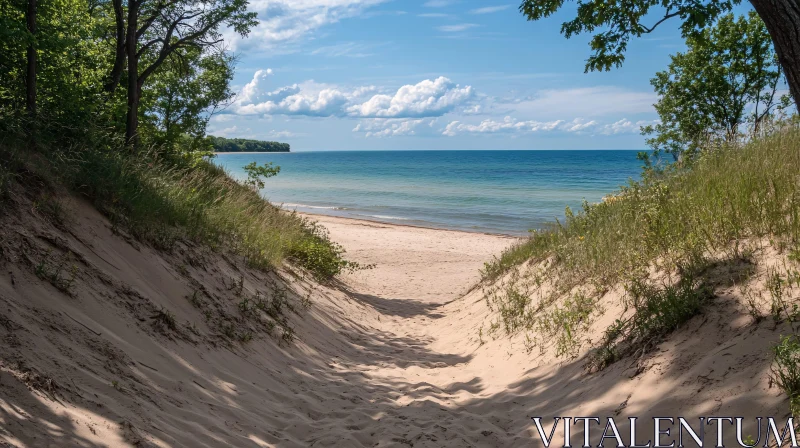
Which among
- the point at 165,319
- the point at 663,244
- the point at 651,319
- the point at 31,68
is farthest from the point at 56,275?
the point at 663,244

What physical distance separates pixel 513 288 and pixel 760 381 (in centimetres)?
615

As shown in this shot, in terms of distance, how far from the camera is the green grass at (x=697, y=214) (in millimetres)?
6012

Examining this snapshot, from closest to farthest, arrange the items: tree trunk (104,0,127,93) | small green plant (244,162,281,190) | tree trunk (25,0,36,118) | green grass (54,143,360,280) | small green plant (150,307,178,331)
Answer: small green plant (150,307,178,331)
green grass (54,143,360,280)
tree trunk (25,0,36,118)
tree trunk (104,0,127,93)
small green plant (244,162,281,190)

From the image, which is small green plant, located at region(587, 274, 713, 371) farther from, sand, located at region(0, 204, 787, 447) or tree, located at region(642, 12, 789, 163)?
tree, located at region(642, 12, 789, 163)

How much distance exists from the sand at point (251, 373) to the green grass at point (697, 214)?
84 centimetres

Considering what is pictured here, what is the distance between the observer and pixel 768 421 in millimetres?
3611

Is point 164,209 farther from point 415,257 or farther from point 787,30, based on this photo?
point 415,257

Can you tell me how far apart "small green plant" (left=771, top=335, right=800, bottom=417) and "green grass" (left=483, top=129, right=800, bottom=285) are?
1.89 meters

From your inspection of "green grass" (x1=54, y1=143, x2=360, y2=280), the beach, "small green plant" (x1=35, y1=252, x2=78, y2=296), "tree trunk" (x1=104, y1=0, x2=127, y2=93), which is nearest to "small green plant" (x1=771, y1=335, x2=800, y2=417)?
"small green plant" (x1=35, y1=252, x2=78, y2=296)

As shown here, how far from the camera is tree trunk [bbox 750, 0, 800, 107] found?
14.7ft

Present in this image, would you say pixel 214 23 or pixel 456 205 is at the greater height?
pixel 214 23

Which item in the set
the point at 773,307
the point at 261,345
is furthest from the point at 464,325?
the point at 773,307

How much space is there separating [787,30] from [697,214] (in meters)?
2.66

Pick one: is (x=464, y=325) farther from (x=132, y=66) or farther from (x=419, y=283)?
(x=132, y=66)
